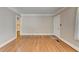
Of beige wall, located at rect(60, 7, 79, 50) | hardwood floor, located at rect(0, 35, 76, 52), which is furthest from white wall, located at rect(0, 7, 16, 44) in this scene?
beige wall, located at rect(60, 7, 79, 50)

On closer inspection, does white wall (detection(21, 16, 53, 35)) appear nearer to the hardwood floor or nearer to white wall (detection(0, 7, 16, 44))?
white wall (detection(0, 7, 16, 44))

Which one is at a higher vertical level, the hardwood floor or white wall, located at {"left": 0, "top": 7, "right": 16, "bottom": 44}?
white wall, located at {"left": 0, "top": 7, "right": 16, "bottom": 44}

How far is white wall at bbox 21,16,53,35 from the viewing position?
12.5 meters

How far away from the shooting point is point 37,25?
1258 cm

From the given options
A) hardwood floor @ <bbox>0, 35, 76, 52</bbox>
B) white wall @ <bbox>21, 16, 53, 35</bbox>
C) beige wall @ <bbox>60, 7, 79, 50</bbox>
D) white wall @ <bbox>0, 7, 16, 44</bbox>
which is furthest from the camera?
white wall @ <bbox>21, 16, 53, 35</bbox>

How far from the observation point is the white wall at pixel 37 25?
12.5m

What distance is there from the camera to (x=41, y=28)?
12609 mm

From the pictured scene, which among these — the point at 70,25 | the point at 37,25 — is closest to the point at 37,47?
the point at 70,25

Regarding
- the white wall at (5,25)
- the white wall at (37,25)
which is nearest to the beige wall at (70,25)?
the white wall at (5,25)
